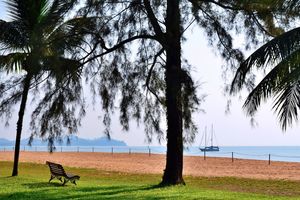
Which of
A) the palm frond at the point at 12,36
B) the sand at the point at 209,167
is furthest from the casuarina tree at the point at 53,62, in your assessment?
the sand at the point at 209,167

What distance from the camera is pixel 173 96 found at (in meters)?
16.9

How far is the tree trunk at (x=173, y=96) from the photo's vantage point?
1677 centimetres

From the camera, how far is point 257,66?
1141 cm

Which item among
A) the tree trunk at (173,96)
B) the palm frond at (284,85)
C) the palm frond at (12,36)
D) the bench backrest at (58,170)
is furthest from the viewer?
the palm frond at (12,36)

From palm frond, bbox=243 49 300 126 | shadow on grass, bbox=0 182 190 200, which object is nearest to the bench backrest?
shadow on grass, bbox=0 182 190 200

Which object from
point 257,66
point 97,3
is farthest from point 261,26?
point 257,66

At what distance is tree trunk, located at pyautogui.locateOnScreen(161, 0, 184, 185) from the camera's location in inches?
660

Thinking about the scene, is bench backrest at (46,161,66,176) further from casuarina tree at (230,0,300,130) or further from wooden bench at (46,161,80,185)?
casuarina tree at (230,0,300,130)

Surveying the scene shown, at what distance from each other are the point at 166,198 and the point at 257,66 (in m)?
4.49

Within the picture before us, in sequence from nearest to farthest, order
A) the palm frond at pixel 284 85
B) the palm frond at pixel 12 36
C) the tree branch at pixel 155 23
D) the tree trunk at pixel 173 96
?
the palm frond at pixel 284 85 → the tree trunk at pixel 173 96 → the tree branch at pixel 155 23 → the palm frond at pixel 12 36

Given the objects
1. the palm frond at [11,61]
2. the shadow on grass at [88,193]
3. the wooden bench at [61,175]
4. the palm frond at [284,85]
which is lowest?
the shadow on grass at [88,193]

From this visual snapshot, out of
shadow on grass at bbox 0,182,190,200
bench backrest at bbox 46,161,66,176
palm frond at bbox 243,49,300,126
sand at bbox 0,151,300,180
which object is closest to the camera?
palm frond at bbox 243,49,300,126

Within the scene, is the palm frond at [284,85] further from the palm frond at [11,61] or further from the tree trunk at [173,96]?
the palm frond at [11,61]

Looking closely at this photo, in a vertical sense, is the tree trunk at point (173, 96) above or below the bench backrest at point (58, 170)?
above
